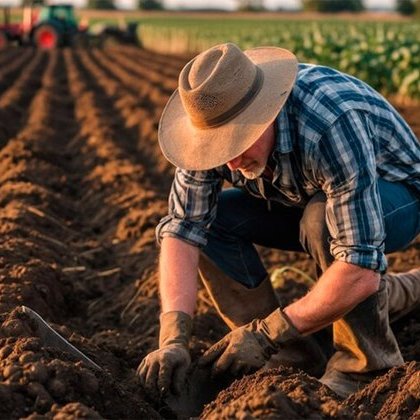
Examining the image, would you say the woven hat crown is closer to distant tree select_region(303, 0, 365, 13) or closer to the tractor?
the tractor

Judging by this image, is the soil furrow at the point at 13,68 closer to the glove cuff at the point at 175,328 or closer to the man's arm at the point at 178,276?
the man's arm at the point at 178,276

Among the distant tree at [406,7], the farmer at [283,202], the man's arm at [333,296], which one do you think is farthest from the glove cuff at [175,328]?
the distant tree at [406,7]

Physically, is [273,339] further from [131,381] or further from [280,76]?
[280,76]

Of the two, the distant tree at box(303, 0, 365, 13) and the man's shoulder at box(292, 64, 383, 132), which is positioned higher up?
the man's shoulder at box(292, 64, 383, 132)

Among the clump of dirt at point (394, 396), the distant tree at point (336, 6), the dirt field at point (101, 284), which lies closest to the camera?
the dirt field at point (101, 284)

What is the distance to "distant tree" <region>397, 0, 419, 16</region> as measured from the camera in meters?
76.1

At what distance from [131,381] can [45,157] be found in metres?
5.71

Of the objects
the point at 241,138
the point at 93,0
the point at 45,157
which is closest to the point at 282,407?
the point at 241,138

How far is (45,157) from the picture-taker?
30.6 ft

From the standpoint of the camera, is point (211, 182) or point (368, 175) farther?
point (211, 182)

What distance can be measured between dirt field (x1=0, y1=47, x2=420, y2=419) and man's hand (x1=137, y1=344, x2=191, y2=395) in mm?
67

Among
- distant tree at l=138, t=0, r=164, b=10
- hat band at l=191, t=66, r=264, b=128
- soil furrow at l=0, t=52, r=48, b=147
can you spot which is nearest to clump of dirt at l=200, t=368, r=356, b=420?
hat band at l=191, t=66, r=264, b=128

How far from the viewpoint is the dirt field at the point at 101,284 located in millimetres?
3033

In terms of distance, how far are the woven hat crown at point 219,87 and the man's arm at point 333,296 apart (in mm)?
726
